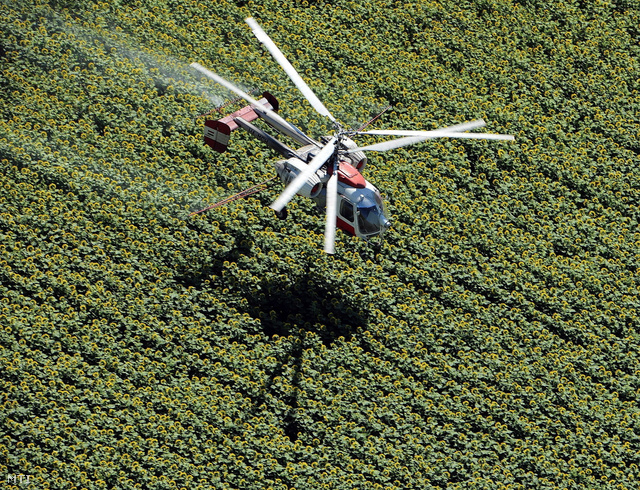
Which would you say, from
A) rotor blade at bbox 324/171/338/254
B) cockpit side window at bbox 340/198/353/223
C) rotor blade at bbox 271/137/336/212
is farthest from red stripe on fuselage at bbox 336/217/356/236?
rotor blade at bbox 271/137/336/212

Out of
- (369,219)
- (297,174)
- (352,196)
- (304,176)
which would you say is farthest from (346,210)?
(304,176)

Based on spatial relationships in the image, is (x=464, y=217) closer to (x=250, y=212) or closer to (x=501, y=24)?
(x=250, y=212)

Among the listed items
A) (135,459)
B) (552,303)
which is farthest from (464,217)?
(135,459)

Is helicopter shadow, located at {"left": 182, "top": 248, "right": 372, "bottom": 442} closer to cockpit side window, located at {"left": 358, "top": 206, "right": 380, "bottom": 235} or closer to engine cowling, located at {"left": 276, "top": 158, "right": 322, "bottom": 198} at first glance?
cockpit side window, located at {"left": 358, "top": 206, "right": 380, "bottom": 235}

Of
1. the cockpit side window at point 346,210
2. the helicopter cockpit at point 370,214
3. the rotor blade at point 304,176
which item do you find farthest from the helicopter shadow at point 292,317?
the rotor blade at point 304,176

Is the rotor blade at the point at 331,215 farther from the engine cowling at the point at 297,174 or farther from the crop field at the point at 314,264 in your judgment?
the crop field at the point at 314,264

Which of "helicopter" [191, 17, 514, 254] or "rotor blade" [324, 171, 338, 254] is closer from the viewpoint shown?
"rotor blade" [324, 171, 338, 254]

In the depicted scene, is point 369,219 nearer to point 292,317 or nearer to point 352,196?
point 352,196

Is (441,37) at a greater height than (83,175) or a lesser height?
greater
